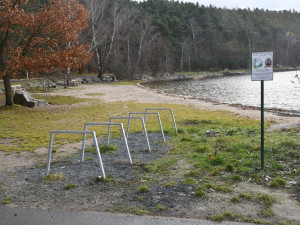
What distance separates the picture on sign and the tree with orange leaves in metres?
12.2

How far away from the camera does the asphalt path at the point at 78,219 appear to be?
409 centimetres

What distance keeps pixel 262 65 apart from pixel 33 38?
13.4m

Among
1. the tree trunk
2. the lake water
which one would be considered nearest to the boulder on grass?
the tree trunk

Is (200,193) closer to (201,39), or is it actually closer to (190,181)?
(190,181)

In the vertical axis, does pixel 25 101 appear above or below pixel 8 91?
below

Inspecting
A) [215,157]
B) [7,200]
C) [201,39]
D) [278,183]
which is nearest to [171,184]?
[215,157]

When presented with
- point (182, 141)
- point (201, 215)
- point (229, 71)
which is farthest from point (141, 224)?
point (229, 71)

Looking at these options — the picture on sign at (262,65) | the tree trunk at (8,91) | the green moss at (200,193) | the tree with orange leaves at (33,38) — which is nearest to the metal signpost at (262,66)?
the picture on sign at (262,65)

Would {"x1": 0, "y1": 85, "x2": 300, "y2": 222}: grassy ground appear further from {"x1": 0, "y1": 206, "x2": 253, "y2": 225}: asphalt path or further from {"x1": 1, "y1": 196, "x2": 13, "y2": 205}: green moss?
{"x1": 1, "y1": 196, "x2": 13, "y2": 205}: green moss

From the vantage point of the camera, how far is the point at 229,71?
97.6 meters

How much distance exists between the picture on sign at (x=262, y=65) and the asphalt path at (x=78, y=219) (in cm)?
274

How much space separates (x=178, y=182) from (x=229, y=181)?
87 cm

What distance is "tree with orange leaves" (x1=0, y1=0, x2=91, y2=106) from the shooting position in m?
15.0

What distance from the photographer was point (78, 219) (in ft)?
13.9
